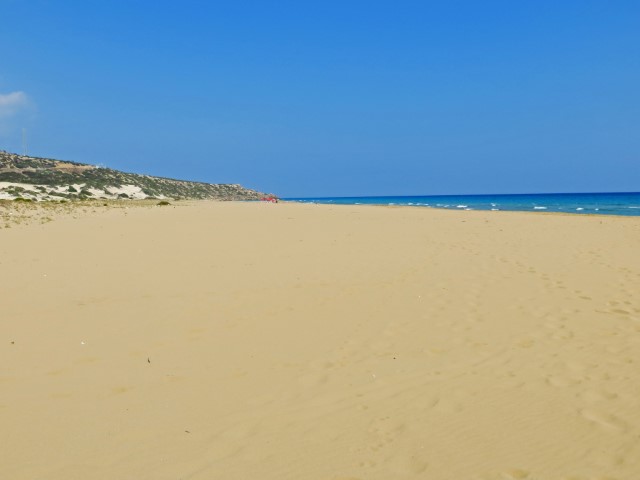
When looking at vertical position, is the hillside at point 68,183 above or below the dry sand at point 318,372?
above

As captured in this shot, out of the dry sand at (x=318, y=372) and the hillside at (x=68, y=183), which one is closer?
the dry sand at (x=318, y=372)

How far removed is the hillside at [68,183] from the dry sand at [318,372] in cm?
3282

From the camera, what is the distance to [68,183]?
152ft

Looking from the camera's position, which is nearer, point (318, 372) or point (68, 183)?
point (318, 372)

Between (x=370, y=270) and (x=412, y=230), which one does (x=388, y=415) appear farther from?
(x=412, y=230)

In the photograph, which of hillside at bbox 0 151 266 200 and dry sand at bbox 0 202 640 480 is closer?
dry sand at bbox 0 202 640 480

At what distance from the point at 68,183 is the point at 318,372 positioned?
48.6 m

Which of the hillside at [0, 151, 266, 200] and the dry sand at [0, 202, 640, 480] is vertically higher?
the hillside at [0, 151, 266, 200]

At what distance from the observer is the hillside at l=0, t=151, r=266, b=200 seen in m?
39.3

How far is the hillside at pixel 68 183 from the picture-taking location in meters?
39.3

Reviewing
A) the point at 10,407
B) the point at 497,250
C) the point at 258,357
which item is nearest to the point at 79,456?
the point at 10,407

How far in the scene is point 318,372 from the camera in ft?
16.3

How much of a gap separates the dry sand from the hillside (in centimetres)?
3282

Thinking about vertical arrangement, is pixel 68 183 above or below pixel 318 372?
above
